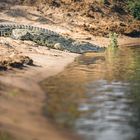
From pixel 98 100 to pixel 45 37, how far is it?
75.2 ft

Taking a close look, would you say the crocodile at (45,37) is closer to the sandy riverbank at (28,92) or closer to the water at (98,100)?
the sandy riverbank at (28,92)

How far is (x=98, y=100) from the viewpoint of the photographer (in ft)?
58.1

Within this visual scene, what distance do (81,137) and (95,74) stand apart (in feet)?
38.4

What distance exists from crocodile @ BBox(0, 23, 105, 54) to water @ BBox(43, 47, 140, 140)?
9895 mm

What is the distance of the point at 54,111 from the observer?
15.9 meters

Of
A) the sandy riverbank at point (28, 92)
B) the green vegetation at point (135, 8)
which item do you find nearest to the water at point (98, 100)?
the sandy riverbank at point (28, 92)

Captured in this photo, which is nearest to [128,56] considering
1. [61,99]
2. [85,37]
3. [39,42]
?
[39,42]

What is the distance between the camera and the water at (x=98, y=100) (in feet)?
44.9

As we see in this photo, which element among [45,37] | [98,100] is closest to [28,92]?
[98,100]

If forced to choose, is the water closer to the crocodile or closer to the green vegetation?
the crocodile

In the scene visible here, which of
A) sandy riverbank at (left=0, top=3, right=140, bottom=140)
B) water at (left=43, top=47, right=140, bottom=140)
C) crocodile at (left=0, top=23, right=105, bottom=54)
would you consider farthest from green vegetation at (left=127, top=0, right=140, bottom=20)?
water at (left=43, top=47, right=140, bottom=140)

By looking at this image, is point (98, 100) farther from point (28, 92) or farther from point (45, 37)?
point (45, 37)

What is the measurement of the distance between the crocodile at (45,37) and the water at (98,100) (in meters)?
9.90

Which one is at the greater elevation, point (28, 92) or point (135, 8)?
point (135, 8)
